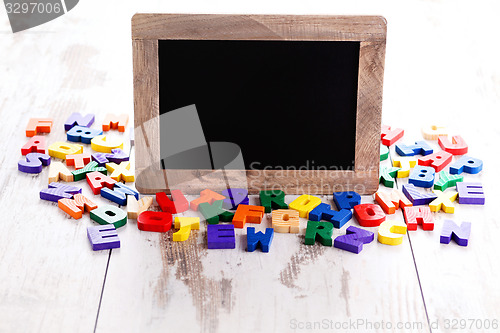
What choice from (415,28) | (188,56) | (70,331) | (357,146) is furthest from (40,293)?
(415,28)

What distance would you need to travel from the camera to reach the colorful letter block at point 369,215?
1.31 m

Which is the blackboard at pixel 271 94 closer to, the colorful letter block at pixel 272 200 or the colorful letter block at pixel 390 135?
the colorful letter block at pixel 272 200

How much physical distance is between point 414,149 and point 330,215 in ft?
1.10

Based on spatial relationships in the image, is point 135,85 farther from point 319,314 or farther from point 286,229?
point 319,314

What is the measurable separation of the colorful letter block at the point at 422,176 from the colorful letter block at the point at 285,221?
0.27 meters

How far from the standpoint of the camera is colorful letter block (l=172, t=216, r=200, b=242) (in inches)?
49.7

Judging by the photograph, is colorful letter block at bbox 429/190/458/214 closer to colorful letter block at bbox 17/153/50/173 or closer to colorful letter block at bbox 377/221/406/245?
colorful letter block at bbox 377/221/406/245

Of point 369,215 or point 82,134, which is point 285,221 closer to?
point 369,215

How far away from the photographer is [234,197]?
1366 millimetres

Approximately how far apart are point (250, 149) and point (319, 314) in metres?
0.38

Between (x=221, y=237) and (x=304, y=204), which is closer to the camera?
(x=221, y=237)

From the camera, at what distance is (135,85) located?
1319 mm

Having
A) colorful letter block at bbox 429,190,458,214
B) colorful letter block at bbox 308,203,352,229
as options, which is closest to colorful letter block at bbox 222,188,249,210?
colorful letter block at bbox 308,203,352,229

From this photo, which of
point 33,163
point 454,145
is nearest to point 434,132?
point 454,145
